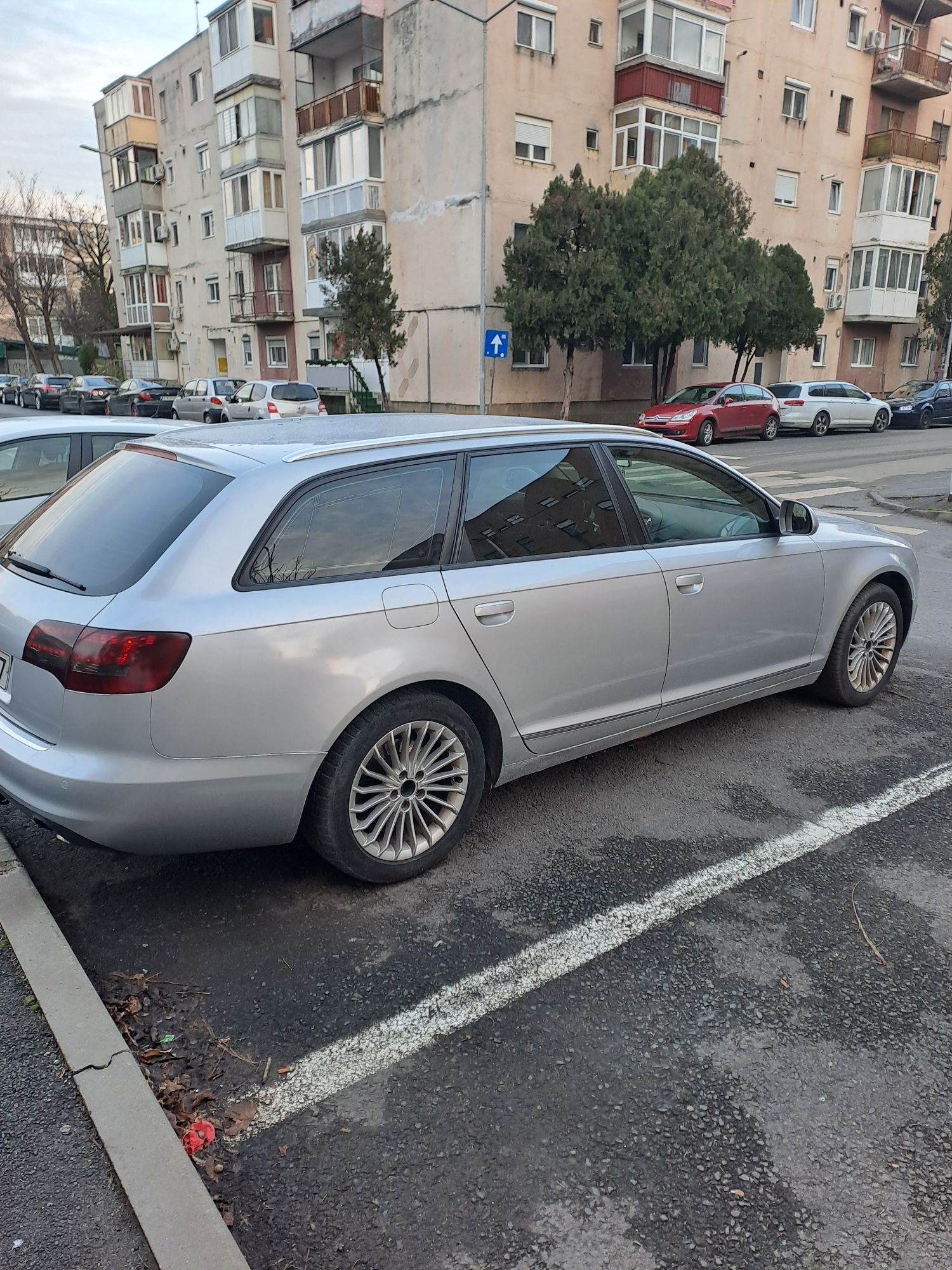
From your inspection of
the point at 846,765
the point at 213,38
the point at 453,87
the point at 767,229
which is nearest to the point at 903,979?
the point at 846,765

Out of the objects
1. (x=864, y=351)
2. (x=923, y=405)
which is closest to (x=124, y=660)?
(x=923, y=405)

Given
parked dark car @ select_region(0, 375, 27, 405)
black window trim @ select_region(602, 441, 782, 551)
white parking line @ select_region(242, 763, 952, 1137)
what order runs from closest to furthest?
1. white parking line @ select_region(242, 763, 952, 1137)
2. black window trim @ select_region(602, 441, 782, 551)
3. parked dark car @ select_region(0, 375, 27, 405)

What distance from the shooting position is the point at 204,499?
314 cm

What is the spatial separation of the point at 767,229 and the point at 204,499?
120 feet

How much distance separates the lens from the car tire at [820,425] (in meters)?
27.2

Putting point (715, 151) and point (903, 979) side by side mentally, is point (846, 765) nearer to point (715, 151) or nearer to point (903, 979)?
point (903, 979)

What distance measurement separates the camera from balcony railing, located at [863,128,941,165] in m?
36.3

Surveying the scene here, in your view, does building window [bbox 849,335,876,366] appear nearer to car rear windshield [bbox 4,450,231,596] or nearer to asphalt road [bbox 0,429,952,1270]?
asphalt road [bbox 0,429,952,1270]

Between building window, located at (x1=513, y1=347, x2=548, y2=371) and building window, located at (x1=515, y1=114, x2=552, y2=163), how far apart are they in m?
5.45

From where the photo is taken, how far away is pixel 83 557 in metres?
3.25

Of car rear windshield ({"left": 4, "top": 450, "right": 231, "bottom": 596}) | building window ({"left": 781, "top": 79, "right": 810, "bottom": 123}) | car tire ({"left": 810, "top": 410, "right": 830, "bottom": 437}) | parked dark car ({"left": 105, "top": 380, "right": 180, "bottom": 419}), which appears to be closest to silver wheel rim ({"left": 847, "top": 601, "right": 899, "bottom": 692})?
car rear windshield ({"left": 4, "top": 450, "right": 231, "bottom": 596})

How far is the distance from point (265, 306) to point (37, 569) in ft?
121

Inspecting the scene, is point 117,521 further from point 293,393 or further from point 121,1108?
point 293,393

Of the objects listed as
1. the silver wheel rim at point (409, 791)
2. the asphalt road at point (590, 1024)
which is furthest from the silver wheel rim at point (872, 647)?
the silver wheel rim at point (409, 791)
